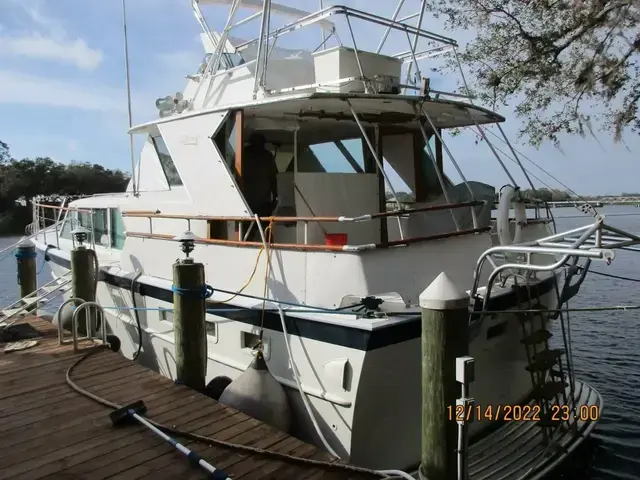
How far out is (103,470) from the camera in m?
3.77

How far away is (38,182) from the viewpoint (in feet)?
163

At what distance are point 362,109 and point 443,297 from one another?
302cm

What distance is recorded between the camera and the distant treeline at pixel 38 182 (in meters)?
43.6

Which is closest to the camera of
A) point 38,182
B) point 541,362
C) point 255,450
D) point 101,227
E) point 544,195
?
point 255,450

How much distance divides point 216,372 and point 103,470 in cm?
229

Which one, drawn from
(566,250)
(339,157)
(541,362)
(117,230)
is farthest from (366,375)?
(117,230)

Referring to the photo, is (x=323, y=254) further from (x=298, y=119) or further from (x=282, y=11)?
(x=282, y=11)

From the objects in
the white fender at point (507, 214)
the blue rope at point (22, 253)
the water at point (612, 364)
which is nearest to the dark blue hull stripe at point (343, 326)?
the white fender at point (507, 214)

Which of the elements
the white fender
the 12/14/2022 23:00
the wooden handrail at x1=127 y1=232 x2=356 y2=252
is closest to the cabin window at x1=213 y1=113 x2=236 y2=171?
the wooden handrail at x1=127 y1=232 x2=356 y2=252

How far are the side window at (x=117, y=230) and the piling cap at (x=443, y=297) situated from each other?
5817 mm

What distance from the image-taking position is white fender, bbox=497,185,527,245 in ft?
18.1

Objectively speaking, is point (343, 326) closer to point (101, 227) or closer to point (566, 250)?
point (566, 250)

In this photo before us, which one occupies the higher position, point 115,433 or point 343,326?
point 343,326

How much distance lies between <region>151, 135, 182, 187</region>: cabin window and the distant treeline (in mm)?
38917
